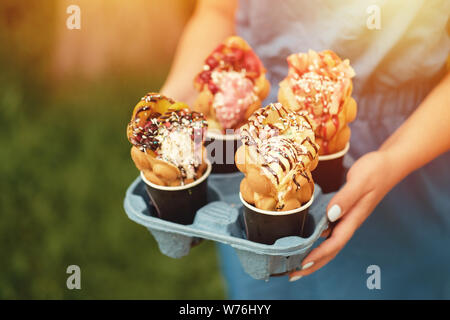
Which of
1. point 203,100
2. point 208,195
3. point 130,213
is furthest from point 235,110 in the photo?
point 130,213

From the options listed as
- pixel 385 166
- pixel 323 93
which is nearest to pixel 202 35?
pixel 323 93

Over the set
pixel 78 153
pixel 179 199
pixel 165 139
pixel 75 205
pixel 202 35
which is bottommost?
pixel 75 205

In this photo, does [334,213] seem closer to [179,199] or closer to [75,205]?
[179,199]

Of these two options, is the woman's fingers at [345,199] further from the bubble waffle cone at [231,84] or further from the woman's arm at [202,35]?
Result: the woman's arm at [202,35]

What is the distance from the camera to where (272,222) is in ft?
3.09

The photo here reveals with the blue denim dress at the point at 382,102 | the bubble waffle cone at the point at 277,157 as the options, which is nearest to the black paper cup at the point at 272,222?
the bubble waffle cone at the point at 277,157

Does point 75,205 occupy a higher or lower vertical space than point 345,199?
lower

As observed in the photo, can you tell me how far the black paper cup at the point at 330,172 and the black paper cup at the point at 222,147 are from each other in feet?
0.68

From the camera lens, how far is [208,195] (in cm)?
118

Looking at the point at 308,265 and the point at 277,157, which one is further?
the point at 308,265

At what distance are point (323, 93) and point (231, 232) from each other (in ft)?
1.21

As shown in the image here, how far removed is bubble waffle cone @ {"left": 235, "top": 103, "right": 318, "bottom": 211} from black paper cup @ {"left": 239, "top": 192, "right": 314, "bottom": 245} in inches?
0.5

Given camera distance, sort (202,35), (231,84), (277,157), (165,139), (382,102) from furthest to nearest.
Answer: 1. (202,35)
2. (382,102)
3. (231,84)
4. (165,139)
5. (277,157)
